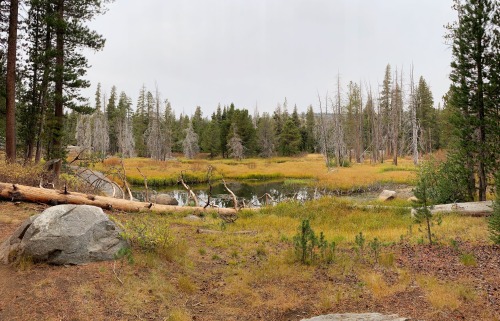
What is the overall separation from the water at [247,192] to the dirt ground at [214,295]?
17.1 meters

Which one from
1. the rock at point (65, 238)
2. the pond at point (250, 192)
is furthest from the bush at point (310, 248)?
the pond at point (250, 192)

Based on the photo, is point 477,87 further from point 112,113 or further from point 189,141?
point 112,113

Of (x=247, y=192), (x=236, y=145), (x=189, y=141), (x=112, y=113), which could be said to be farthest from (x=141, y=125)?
(x=247, y=192)

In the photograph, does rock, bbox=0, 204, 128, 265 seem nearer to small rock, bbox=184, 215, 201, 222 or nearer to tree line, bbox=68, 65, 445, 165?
small rock, bbox=184, 215, 201, 222

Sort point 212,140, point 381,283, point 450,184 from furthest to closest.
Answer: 1. point 212,140
2. point 450,184
3. point 381,283

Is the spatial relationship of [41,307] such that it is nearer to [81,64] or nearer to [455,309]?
[455,309]

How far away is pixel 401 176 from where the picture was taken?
33.0 m

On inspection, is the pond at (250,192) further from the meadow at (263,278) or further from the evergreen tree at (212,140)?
the evergreen tree at (212,140)

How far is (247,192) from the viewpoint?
31.5 metres

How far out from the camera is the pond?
25.9m

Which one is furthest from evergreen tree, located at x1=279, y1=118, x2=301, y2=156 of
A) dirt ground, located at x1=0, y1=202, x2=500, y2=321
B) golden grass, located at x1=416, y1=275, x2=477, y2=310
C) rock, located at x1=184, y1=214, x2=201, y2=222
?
golden grass, located at x1=416, y1=275, x2=477, y2=310

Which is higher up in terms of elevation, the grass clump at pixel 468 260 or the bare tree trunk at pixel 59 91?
the bare tree trunk at pixel 59 91

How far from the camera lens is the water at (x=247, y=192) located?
26203 mm

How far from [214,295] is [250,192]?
80.1 ft
